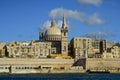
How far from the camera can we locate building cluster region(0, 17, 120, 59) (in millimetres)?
111375

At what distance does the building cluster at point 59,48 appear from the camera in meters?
111

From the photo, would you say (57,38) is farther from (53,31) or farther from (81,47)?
(81,47)

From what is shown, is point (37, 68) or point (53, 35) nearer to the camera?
point (37, 68)

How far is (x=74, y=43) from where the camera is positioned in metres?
116

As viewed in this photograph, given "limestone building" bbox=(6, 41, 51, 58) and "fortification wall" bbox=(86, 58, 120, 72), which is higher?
"limestone building" bbox=(6, 41, 51, 58)

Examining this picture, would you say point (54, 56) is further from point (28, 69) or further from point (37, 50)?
point (28, 69)

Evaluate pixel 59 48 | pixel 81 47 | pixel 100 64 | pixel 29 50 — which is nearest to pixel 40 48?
pixel 29 50

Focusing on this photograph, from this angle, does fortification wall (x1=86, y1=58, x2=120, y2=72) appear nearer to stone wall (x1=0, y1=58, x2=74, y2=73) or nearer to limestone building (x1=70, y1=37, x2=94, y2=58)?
stone wall (x1=0, y1=58, x2=74, y2=73)

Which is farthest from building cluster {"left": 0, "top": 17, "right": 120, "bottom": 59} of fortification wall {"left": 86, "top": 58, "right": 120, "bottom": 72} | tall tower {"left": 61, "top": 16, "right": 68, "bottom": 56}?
fortification wall {"left": 86, "top": 58, "right": 120, "bottom": 72}

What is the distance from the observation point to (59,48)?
4572 inches

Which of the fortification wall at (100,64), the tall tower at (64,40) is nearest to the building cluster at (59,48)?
the tall tower at (64,40)

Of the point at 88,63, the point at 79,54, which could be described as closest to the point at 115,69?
the point at 88,63

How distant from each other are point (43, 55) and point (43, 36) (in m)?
15.3

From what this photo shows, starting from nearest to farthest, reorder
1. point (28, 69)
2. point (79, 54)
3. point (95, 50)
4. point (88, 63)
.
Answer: point (28, 69) < point (88, 63) < point (79, 54) < point (95, 50)
